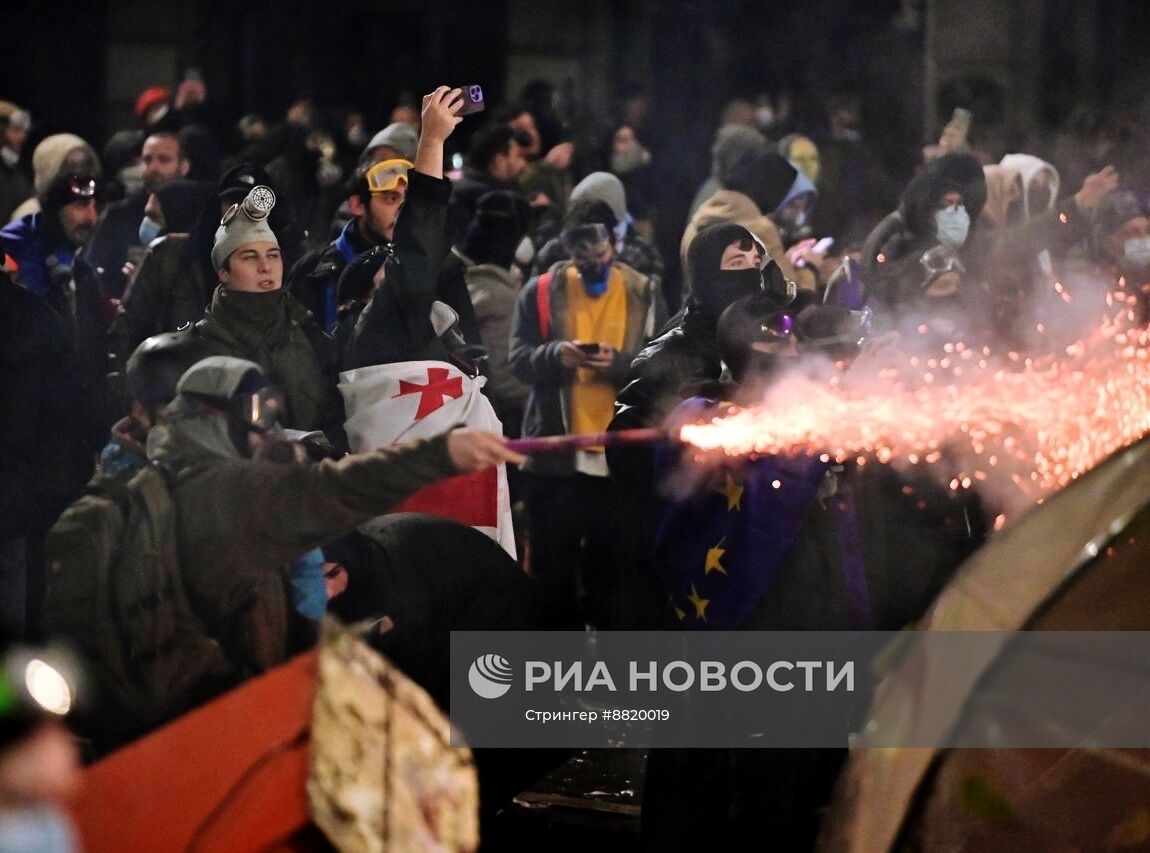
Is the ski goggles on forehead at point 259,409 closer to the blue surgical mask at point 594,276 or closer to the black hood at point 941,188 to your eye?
the blue surgical mask at point 594,276

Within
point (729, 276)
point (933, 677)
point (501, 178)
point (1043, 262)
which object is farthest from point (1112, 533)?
point (501, 178)

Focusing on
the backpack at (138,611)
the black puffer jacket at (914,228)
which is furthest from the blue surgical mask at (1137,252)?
the backpack at (138,611)

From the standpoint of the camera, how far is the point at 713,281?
5531mm

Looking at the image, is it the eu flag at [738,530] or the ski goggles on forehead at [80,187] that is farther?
the ski goggles on forehead at [80,187]

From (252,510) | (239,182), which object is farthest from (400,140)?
(252,510)

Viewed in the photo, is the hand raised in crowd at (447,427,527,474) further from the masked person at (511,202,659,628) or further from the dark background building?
the dark background building

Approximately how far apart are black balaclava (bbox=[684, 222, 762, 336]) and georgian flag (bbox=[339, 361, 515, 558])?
0.70 m

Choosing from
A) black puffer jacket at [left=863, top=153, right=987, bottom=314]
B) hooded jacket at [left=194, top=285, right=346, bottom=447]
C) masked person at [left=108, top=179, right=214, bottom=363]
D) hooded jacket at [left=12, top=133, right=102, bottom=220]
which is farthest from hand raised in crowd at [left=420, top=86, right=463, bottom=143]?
hooded jacket at [left=12, top=133, right=102, bottom=220]

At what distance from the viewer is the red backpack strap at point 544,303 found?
6.69 m

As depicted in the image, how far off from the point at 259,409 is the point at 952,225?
3.20 metres

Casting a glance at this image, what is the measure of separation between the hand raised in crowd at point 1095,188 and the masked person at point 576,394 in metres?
1.83

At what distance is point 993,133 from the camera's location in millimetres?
9750

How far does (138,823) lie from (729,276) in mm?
2650

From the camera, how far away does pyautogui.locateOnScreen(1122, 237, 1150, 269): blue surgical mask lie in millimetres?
6805
